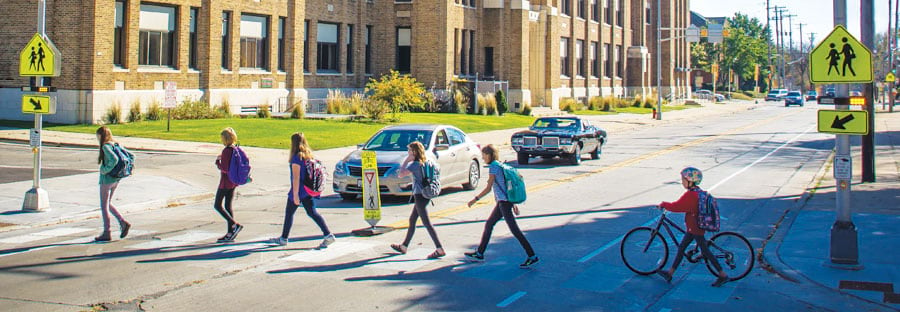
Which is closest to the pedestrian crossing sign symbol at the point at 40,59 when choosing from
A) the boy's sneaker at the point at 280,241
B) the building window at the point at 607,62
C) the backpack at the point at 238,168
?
the backpack at the point at 238,168

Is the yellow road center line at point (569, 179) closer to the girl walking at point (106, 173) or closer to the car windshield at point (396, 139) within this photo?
the car windshield at point (396, 139)

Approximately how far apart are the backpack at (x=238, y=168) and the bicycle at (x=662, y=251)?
517cm

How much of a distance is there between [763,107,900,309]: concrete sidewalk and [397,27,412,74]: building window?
30902 millimetres

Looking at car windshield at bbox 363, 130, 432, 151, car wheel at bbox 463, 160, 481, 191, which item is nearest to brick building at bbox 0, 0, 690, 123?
car windshield at bbox 363, 130, 432, 151

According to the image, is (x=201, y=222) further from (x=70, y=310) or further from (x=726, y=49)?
(x=726, y=49)

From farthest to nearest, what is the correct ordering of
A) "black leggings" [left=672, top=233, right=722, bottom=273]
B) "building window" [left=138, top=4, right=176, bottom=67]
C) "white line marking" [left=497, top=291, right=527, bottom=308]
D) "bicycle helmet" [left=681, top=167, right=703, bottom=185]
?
1. "building window" [left=138, top=4, right=176, bottom=67]
2. "black leggings" [left=672, top=233, right=722, bottom=273]
3. "bicycle helmet" [left=681, top=167, right=703, bottom=185]
4. "white line marking" [left=497, top=291, right=527, bottom=308]

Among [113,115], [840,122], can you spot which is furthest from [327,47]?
[840,122]

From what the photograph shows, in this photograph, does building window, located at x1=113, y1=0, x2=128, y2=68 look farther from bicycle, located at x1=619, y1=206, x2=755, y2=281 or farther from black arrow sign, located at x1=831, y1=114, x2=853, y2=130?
black arrow sign, located at x1=831, y1=114, x2=853, y2=130

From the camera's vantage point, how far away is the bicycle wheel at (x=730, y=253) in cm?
932

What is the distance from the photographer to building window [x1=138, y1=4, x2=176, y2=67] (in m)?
34.5

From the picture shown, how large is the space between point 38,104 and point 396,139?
21.1ft

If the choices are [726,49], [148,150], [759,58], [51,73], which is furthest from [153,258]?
[759,58]

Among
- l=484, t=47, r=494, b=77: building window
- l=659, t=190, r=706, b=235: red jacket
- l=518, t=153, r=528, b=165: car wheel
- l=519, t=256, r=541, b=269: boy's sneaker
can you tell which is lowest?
l=519, t=256, r=541, b=269: boy's sneaker

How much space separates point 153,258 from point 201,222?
3.44 metres
